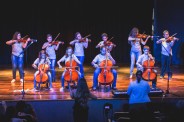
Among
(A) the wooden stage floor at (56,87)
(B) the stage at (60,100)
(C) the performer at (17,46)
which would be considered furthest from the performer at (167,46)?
(C) the performer at (17,46)

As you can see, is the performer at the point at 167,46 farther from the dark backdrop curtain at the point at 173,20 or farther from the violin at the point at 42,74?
the dark backdrop curtain at the point at 173,20

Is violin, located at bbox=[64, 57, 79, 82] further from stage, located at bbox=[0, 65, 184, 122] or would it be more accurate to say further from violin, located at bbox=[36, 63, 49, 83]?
violin, located at bbox=[36, 63, 49, 83]

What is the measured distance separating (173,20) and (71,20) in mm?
4802

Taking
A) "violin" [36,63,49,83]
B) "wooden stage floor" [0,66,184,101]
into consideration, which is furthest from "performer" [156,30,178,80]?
"violin" [36,63,49,83]

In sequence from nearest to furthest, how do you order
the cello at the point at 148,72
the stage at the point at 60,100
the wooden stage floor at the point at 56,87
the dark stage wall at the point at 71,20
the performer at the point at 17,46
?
1. the stage at the point at 60,100
2. the wooden stage floor at the point at 56,87
3. the cello at the point at 148,72
4. the performer at the point at 17,46
5. the dark stage wall at the point at 71,20

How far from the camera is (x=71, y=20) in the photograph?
18.5 meters

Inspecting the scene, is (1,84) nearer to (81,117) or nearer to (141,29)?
(81,117)

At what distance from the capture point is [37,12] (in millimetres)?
18125

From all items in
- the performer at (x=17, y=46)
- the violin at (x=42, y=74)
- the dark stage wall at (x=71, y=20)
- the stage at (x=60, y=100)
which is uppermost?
the dark stage wall at (x=71, y=20)

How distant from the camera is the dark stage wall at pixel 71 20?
18.0 m

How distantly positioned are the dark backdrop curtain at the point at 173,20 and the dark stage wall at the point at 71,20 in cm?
40

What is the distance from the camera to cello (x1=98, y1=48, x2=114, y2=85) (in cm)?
1163

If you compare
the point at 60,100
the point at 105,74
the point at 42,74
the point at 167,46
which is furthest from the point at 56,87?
the point at 167,46

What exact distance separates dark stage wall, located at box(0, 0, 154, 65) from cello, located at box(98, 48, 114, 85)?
23.5 ft
